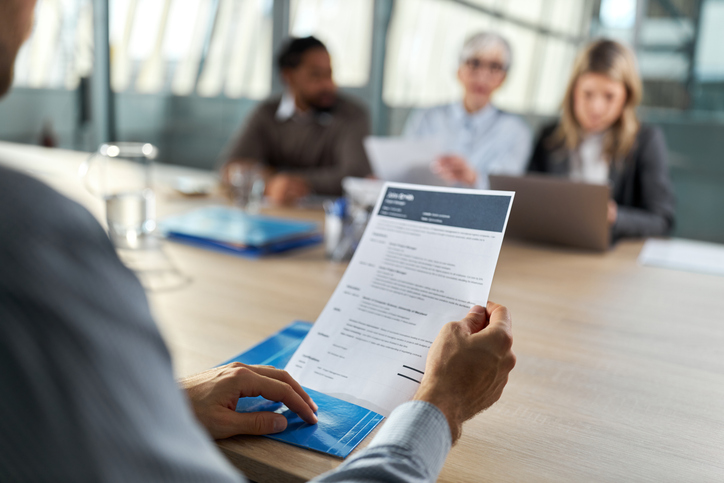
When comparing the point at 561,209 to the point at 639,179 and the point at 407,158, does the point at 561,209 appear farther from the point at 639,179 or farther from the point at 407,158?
the point at 639,179

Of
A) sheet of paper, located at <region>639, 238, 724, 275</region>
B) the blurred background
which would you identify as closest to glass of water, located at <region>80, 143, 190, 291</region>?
sheet of paper, located at <region>639, 238, 724, 275</region>

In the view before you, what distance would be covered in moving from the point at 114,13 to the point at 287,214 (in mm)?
5099

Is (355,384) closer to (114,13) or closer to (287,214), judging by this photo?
(287,214)

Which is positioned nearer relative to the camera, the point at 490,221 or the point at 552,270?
the point at 490,221

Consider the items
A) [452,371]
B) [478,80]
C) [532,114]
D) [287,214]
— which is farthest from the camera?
[532,114]

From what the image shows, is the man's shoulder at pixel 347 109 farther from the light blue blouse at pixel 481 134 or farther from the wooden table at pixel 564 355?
the wooden table at pixel 564 355

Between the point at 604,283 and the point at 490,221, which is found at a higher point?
the point at 490,221

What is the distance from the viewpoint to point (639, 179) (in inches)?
88.4

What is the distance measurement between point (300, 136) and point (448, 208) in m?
2.31

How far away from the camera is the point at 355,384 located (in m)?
0.74

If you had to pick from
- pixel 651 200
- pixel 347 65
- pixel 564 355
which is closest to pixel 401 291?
pixel 564 355

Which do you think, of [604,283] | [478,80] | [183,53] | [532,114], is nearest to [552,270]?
[604,283]

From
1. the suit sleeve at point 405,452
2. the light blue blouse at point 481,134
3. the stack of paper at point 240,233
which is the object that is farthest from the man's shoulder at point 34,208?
the light blue blouse at point 481,134

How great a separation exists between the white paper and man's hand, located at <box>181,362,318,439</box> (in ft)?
3.99
